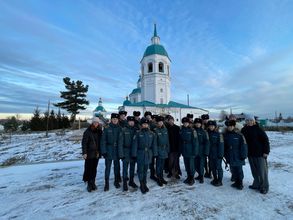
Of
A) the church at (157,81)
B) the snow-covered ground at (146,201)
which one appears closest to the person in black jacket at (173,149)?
the snow-covered ground at (146,201)

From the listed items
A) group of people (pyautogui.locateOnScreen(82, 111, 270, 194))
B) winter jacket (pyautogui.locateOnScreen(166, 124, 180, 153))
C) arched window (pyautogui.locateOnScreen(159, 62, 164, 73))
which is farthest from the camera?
arched window (pyautogui.locateOnScreen(159, 62, 164, 73))

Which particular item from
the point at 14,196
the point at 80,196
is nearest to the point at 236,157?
the point at 80,196

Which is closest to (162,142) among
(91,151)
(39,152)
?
(91,151)

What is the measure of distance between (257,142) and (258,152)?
251mm

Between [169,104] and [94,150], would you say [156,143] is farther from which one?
[169,104]

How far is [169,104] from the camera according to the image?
37.7m

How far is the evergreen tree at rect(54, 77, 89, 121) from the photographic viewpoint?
44406 mm

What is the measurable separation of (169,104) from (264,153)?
32.8 metres

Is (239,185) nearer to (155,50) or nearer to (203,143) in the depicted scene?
(203,143)

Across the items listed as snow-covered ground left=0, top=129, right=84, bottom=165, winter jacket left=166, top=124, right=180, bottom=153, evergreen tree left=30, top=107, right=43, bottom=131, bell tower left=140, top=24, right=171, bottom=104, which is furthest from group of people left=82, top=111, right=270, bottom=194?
evergreen tree left=30, top=107, right=43, bottom=131

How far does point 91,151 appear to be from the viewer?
5.35 m

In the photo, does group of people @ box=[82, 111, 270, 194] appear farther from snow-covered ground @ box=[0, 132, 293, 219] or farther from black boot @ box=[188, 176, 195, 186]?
snow-covered ground @ box=[0, 132, 293, 219]

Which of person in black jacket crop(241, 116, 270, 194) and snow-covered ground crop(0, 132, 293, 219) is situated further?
person in black jacket crop(241, 116, 270, 194)

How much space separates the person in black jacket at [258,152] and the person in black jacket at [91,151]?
3.99 m
